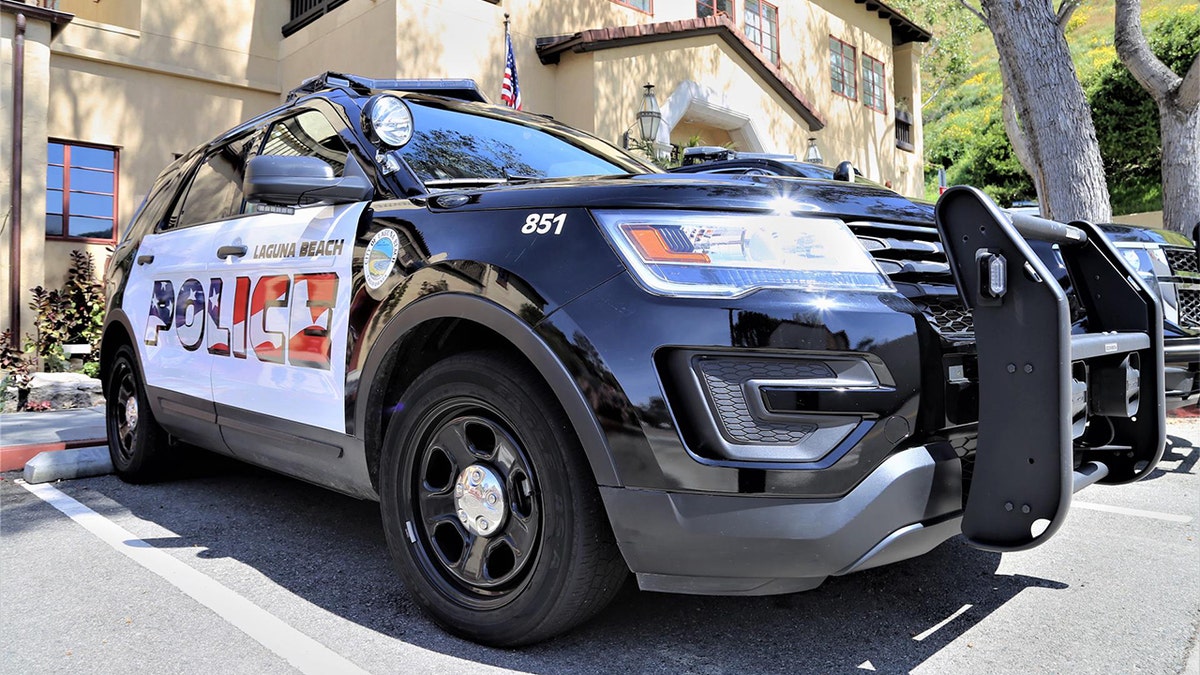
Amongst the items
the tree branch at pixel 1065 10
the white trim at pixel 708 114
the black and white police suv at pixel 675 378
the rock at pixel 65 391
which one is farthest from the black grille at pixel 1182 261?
the rock at pixel 65 391

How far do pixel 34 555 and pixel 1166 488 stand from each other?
5254 mm

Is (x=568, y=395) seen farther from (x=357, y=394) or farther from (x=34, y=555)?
(x=34, y=555)

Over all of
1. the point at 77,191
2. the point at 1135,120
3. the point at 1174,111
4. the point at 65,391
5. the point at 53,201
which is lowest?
the point at 65,391

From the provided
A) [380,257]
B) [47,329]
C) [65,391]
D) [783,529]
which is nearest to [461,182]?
[380,257]

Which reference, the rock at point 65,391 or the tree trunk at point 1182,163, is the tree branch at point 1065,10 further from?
the rock at point 65,391

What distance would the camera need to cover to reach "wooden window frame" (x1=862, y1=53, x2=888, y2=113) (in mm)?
19422

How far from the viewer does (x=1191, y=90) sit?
9656 millimetres

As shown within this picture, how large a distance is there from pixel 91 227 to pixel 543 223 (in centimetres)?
1028

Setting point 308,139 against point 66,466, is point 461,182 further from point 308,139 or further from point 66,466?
point 66,466

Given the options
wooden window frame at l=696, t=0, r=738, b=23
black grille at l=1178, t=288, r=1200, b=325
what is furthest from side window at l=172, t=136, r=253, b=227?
wooden window frame at l=696, t=0, r=738, b=23

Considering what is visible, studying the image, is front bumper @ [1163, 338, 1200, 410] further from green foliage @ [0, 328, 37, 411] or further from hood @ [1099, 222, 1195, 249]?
green foliage @ [0, 328, 37, 411]

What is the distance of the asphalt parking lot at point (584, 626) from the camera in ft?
7.72

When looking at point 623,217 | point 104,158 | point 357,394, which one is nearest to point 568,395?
point 623,217

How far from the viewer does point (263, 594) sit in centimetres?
291
